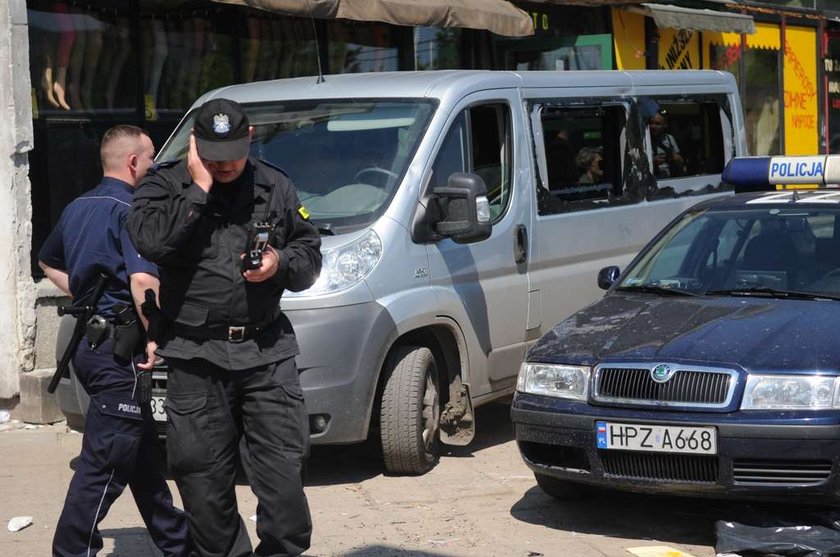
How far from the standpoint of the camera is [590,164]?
8.91 meters

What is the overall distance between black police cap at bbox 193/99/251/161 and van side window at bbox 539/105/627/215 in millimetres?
3804

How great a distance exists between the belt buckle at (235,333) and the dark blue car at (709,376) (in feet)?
5.94

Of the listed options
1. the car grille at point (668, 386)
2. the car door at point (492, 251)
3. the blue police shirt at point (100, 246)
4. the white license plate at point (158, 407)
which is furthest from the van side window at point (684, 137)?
the blue police shirt at point (100, 246)

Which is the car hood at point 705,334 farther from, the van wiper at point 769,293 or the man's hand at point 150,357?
the man's hand at point 150,357

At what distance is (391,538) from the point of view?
20.3ft

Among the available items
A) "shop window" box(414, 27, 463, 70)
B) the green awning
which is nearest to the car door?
"shop window" box(414, 27, 463, 70)

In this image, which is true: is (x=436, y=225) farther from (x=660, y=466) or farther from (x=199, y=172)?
(x=199, y=172)

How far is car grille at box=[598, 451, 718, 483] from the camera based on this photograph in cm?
570

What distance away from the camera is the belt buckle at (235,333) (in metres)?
4.82

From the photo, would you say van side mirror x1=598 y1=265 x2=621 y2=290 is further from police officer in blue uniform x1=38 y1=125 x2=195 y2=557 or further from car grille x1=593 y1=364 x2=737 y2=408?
police officer in blue uniform x1=38 y1=125 x2=195 y2=557

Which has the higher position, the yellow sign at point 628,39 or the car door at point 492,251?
the yellow sign at point 628,39

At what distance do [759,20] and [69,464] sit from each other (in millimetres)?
12576

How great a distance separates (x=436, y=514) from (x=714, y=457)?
1537 millimetres

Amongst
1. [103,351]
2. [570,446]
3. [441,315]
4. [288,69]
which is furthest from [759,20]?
[103,351]
